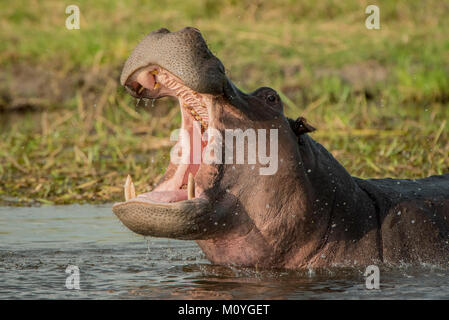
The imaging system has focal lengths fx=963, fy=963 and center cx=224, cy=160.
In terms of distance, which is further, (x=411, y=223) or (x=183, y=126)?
(x=411, y=223)

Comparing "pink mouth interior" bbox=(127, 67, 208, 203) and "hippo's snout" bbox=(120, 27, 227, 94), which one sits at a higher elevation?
"hippo's snout" bbox=(120, 27, 227, 94)

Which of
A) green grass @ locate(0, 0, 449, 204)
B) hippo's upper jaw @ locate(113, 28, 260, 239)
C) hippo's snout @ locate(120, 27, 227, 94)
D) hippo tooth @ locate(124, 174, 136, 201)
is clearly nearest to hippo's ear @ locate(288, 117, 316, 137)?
hippo's upper jaw @ locate(113, 28, 260, 239)

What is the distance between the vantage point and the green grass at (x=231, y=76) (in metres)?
7.65

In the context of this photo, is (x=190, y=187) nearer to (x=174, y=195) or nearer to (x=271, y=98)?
(x=174, y=195)

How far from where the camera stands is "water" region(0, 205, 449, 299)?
4262mm

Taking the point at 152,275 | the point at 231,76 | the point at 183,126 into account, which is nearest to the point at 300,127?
the point at 183,126

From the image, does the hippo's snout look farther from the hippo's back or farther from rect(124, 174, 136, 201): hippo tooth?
the hippo's back

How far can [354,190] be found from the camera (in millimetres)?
4668

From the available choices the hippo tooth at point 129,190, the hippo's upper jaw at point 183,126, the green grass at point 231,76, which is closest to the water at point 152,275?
the hippo's upper jaw at point 183,126

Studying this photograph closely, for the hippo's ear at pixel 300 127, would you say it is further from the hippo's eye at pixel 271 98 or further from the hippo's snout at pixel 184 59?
the hippo's snout at pixel 184 59

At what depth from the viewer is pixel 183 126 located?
4.45 m

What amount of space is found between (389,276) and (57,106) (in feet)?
23.4

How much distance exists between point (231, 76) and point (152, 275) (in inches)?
229

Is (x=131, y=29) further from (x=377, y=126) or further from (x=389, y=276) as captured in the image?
(x=389, y=276)
